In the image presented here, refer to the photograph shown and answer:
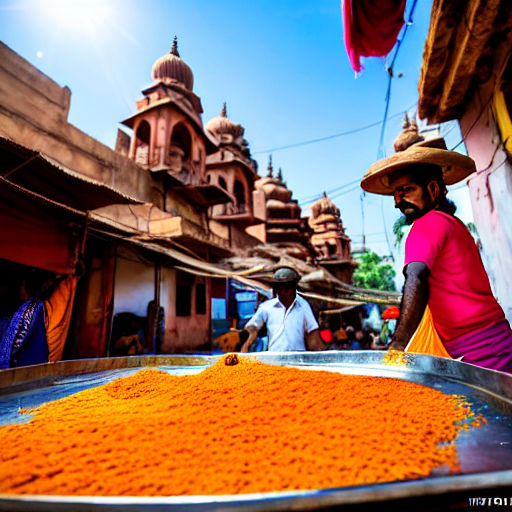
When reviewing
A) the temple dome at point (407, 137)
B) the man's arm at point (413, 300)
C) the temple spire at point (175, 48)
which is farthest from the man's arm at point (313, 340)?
the temple spire at point (175, 48)

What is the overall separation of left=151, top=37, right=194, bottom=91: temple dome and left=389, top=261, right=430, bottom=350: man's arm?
17.6m

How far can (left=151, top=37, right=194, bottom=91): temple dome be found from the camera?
16125 mm

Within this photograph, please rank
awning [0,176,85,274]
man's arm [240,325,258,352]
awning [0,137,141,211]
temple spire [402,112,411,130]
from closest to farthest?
man's arm [240,325,258,352], awning [0,176,85,274], awning [0,137,141,211], temple spire [402,112,411,130]

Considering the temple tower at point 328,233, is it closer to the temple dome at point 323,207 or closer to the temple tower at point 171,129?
the temple dome at point 323,207

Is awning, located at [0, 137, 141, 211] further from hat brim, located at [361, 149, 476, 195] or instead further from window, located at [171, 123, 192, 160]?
window, located at [171, 123, 192, 160]

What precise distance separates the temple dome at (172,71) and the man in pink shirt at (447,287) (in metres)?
17.2

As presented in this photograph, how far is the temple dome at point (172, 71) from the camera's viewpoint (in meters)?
16.1

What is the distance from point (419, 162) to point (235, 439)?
1662 mm

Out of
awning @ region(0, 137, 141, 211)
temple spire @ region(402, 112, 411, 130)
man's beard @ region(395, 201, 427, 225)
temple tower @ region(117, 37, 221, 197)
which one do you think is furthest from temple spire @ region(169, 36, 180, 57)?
man's beard @ region(395, 201, 427, 225)

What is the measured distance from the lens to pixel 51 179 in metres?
4.12

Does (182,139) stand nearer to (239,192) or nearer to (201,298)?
(239,192)

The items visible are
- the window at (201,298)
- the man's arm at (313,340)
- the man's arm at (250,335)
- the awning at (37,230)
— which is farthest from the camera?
the window at (201,298)

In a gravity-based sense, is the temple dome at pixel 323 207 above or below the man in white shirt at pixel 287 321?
above

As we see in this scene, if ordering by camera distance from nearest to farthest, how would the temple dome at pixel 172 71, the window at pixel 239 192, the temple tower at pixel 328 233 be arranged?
the temple dome at pixel 172 71 < the window at pixel 239 192 < the temple tower at pixel 328 233
